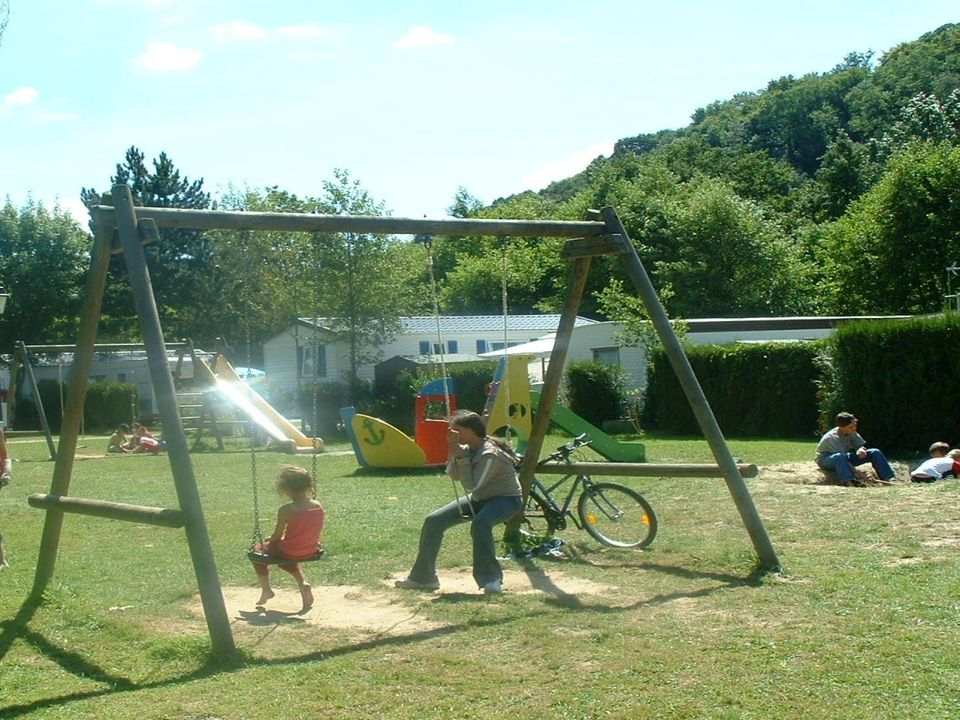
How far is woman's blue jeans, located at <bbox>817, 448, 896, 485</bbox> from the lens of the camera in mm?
14602

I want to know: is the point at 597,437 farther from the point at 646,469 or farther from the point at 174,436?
the point at 174,436

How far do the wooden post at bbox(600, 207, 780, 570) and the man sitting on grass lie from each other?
6.63 metres

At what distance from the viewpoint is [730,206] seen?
47.4 m

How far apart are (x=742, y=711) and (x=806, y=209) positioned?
7199 cm

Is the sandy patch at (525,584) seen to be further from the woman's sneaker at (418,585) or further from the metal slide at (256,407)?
the metal slide at (256,407)

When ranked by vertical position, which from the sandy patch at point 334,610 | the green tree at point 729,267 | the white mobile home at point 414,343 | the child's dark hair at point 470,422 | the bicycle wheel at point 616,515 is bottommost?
the sandy patch at point 334,610

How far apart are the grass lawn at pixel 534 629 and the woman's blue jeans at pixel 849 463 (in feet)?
9.25

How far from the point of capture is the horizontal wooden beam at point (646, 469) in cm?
864

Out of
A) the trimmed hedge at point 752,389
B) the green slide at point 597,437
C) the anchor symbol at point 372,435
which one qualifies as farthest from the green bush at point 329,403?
the green slide at point 597,437

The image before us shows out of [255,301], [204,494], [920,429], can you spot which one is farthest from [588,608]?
[255,301]

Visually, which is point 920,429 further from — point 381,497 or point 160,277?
point 160,277

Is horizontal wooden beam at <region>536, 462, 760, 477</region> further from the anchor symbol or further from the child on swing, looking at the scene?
the anchor symbol

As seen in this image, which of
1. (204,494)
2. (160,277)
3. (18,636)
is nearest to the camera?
(18,636)

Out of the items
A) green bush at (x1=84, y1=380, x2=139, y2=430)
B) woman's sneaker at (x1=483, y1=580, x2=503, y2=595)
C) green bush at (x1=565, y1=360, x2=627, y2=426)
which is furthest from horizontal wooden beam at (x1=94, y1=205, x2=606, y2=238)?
green bush at (x1=84, y1=380, x2=139, y2=430)
